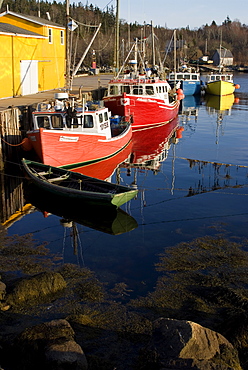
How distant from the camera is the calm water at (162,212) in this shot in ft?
37.5

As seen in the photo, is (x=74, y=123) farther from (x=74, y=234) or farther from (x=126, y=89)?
(x=126, y=89)

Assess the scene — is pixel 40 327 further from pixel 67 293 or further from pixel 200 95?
pixel 200 95

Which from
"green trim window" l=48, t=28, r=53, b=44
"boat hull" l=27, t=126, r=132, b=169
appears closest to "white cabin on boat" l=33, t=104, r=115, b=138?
"boat hull" l=27, t=126, r=132, b=169

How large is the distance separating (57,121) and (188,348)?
1485 cm

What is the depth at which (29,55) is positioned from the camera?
30891 mm

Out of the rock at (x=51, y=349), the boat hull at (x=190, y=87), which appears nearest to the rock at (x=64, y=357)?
the rock at (x=51, y=349)

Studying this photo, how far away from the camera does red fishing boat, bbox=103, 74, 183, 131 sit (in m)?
29.6

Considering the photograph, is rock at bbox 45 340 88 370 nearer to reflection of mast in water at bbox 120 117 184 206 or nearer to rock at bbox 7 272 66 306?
rock at bbox 7 272 66 306

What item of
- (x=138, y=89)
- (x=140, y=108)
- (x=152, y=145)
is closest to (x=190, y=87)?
(x=138, y=89)

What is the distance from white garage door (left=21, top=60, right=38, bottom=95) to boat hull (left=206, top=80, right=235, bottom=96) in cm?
3021

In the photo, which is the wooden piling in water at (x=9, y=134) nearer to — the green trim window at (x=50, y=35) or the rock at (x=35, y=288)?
the rock at (x=35, y=288)

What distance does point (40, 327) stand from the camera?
7070mm

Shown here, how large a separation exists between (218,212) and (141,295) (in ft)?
20.0

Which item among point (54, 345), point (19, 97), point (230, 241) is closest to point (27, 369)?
point (54, 345)
